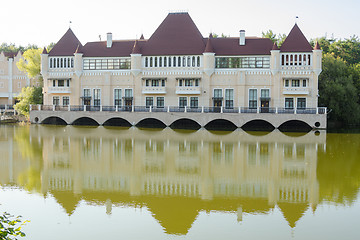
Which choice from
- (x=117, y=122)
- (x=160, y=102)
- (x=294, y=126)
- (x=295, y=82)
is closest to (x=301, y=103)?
(x=295, y=82)

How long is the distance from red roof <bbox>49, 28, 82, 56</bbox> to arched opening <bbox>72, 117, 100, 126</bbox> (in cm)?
807

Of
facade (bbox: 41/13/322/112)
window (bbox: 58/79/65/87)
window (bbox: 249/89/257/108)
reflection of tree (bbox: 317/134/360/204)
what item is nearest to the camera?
reflection of tree (bbox: 317/134/360/204)

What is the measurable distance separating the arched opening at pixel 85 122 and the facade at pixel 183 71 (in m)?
1.98

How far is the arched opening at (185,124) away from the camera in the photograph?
1751 inches

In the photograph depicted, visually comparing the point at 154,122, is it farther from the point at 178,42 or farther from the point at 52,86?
the point at 52,86

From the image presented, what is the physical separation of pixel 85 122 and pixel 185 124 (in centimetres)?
1196

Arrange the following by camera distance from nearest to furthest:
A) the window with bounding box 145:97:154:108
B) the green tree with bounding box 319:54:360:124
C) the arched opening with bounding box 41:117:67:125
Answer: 1. the green tree with bounding box 319:54:360:124
2. the window with bounding box 145:97:154:108
3. the arched opening with bounding box 41:117:67:125

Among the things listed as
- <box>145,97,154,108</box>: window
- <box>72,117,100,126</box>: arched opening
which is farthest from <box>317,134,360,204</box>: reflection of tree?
<box>72,117,100,126</box>: arched opening

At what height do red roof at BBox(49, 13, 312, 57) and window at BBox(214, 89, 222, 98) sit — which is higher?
red roof at BBox(49, 13, 312, 57)

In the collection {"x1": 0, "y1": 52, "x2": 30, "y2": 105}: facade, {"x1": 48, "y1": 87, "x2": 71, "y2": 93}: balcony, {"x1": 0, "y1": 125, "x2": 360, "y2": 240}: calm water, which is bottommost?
{"x1": 0, "y1": 125, "x2": 360, "y2": 240}: calm water

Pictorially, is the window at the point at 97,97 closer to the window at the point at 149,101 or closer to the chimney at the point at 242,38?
the window at the point at 149,101

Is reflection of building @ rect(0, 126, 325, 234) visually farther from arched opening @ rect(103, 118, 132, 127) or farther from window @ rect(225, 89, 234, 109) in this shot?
window @ rect(225, 89, 234, 109)

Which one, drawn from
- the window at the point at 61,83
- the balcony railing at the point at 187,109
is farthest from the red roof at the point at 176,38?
the window at the point at 61,83

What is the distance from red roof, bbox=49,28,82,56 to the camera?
50156mm
